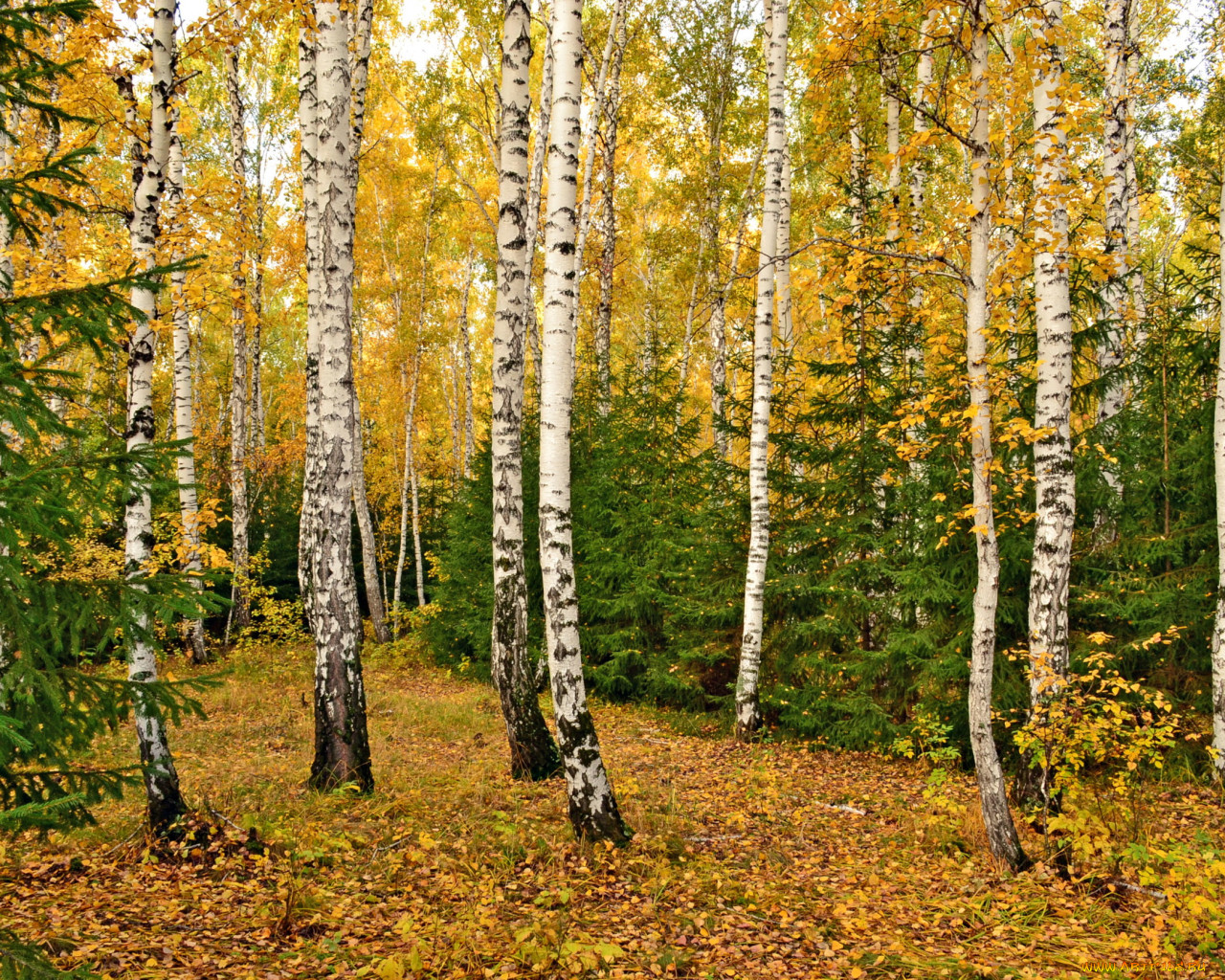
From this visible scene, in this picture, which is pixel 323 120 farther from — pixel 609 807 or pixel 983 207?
pixel 609 807

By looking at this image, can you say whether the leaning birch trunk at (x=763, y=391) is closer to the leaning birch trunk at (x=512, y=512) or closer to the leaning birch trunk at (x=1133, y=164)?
the leaning birch trunk at (x=512, y=512)

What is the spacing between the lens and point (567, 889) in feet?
15.6

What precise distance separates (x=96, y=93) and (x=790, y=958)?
31.4 feet

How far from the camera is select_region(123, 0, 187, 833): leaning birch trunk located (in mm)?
5301

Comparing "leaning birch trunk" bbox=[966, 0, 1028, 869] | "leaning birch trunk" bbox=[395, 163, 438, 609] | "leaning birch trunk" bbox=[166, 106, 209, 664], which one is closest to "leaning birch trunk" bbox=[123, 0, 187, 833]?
"leaning birch trunk" bbox=[166, 106, 209, 664]

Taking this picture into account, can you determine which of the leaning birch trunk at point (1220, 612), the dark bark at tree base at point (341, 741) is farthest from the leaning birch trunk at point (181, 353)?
the leaning birch trunk at point (1220, 612)

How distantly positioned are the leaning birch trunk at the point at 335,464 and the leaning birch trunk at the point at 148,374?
4.06ft

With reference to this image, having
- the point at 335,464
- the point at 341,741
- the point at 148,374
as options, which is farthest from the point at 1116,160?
the point at 341,741

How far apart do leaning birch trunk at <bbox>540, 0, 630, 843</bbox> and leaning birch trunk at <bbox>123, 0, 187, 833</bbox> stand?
2.86m

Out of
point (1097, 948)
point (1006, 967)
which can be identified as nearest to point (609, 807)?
point (1006, 967)

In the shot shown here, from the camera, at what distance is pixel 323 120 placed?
21.4 feet

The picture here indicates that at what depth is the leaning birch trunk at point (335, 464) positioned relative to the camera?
6480mm

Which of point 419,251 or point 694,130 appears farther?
point 419,251

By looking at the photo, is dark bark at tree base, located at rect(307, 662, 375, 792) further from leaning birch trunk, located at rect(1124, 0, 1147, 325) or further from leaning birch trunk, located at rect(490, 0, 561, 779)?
leaning birch trunk, located at rect(1124, 0, 1147, 325)
